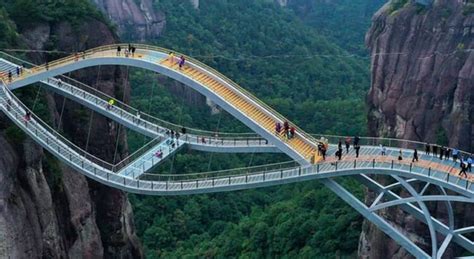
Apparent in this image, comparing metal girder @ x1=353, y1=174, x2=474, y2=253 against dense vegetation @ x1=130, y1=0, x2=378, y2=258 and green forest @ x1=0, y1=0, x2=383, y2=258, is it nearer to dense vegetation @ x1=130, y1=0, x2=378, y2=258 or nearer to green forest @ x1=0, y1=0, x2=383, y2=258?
green forest @ x1=0, y1=0, x2=383, y2=258

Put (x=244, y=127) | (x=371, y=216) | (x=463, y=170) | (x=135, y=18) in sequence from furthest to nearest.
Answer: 1. (x=135, y=18)
2. (x=244, y=127)
3. (x=371, y=216)
4. (x=463, y=170)

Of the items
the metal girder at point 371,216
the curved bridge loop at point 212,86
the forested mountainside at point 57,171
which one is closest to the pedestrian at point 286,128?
the curved bridge loop at point 212,86

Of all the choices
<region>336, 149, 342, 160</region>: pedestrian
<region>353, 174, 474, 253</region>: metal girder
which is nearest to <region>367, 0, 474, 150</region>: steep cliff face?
<region>353, 174, 474, 253</region>: metal girder

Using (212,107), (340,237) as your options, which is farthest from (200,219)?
(212,107)

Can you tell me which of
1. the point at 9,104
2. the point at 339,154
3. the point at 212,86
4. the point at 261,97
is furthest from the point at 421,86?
the point at 261,97

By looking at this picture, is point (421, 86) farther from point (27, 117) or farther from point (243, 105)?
point (27, 117)

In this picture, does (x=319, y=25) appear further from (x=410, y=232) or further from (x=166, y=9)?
(x=410, y=232)

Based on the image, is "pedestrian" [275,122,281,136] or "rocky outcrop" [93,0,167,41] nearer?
"pedestrian" [275,122,281,136]

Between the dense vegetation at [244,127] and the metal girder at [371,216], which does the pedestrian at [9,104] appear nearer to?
the metal girder at [371,216]
